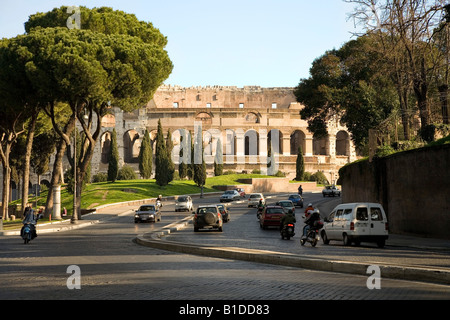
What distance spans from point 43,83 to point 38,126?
14118mm

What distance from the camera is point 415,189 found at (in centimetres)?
2520

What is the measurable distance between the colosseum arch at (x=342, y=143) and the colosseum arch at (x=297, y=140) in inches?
293

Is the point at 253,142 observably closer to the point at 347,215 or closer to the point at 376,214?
the point at 347,215

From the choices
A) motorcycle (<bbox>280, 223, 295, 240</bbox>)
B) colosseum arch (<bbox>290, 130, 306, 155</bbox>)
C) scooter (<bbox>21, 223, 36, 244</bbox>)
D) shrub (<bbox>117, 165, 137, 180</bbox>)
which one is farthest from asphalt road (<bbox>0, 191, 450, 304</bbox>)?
colosseum arch (<bbox>290, 130, 306, 155</bbox>)

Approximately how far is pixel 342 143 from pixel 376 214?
289 feet

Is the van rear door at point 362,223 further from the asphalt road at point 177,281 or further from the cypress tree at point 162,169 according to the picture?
the cypress tree at point 162,169

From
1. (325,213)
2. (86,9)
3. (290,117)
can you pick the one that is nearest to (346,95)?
(325,213)

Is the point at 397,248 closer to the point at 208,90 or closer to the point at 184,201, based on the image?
the point at 184,201

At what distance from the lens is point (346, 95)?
46.6 m

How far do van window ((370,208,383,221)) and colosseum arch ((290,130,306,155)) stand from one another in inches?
3244

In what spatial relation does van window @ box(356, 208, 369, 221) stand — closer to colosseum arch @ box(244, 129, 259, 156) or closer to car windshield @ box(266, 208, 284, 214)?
car windshield @ box(266, 208, 284, 214)

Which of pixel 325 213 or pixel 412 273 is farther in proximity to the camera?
pixel 325 213

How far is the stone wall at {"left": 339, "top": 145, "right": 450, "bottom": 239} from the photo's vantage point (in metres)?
22.9

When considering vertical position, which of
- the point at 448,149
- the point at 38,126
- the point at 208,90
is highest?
the point at 208,90
